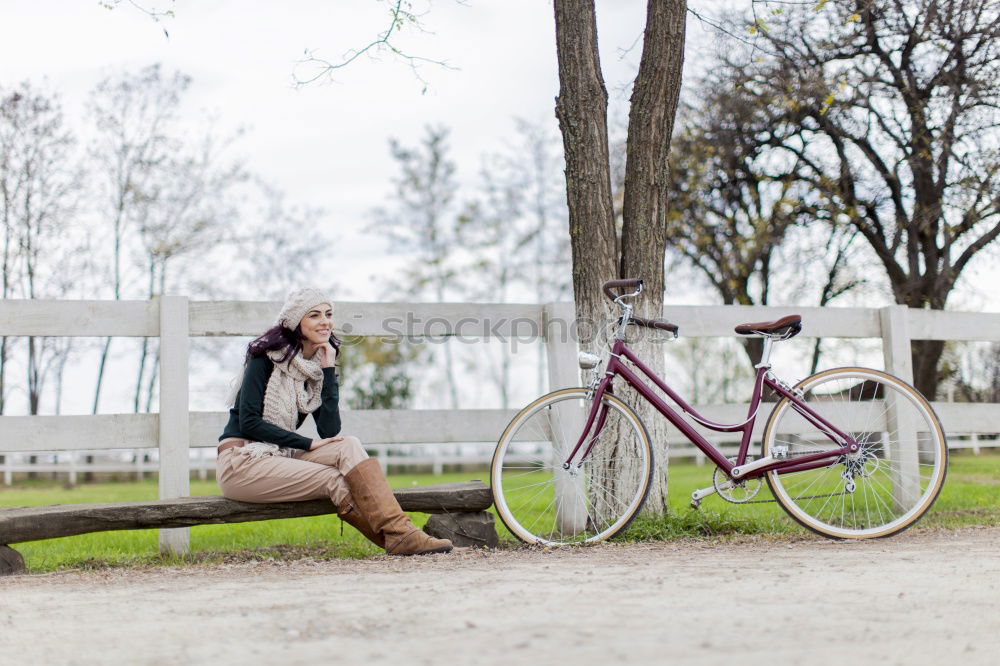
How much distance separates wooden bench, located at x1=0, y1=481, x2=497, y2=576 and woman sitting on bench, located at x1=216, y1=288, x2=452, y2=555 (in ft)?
0.25

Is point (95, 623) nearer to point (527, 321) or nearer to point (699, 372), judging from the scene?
point (527, 321)

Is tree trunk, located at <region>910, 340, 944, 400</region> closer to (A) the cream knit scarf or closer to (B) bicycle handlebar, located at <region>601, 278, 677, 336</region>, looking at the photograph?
(B) bicycle handlebar, located at <region>601, 278, 677, 336</region>

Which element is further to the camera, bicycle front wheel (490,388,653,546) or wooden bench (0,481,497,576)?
bicycle front wheel (490,388,653,546)

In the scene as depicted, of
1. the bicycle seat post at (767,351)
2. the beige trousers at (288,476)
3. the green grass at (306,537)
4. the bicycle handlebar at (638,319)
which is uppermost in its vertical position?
the bicycle handlebar at (638,319)

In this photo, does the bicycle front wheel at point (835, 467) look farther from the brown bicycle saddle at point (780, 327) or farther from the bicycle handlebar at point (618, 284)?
the bicycle handlebar at point (618, 284)

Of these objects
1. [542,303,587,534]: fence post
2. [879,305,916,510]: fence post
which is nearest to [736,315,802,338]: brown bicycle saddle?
[542,303,587,534]: fence post

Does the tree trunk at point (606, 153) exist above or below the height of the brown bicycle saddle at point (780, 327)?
above

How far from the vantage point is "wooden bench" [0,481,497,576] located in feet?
12.7

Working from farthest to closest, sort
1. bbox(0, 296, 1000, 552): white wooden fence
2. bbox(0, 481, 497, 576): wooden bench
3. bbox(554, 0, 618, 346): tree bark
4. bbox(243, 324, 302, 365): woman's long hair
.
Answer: bbox(554, 0, 618, 346): tree bark, bbox(0, 296, 1000, 552): white wooden fence, bbox(243, 324, 302, 365): woman's long hair, bbox(0, 481, 497, 576): wooden bench

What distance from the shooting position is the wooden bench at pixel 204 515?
3.87 meters

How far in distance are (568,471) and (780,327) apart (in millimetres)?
1179

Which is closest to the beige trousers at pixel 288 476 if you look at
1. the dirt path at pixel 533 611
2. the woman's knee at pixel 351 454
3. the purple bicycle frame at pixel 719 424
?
the woman's knee at pixel 351 454

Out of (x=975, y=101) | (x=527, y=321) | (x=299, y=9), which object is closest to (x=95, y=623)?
(x=527, y=321)

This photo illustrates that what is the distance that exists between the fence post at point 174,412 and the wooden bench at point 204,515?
0.42 m
